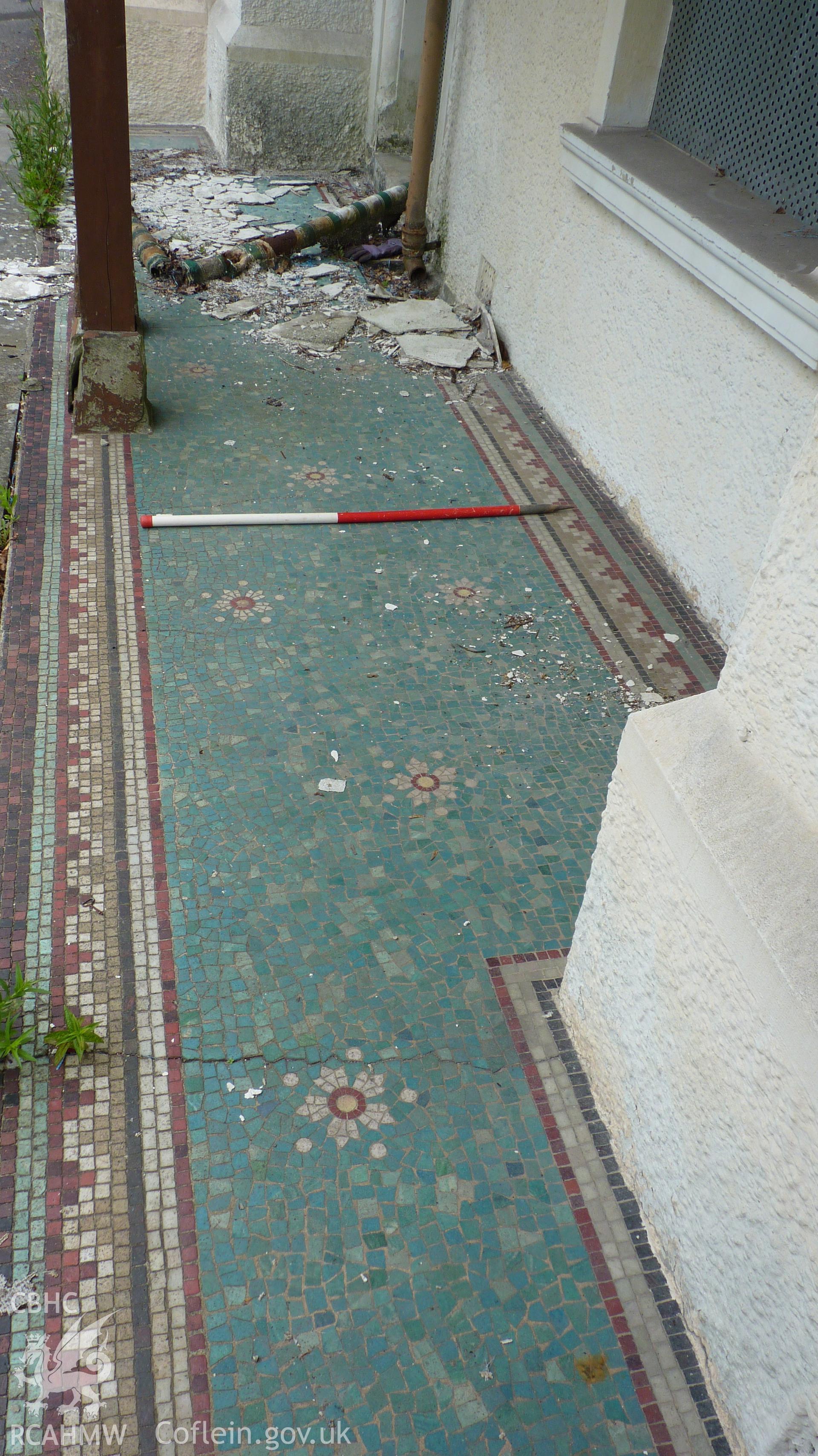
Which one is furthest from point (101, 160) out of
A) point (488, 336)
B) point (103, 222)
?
point (488, 336)

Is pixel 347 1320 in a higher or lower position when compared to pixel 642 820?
lower

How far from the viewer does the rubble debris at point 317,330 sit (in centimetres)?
666

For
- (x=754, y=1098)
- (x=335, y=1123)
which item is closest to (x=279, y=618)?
(x=335, y=1123)

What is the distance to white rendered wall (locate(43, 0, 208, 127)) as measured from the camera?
9180mm

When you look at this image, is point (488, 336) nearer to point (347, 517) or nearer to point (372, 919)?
point (347, 517)

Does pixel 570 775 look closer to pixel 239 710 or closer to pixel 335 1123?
pixel 239 710

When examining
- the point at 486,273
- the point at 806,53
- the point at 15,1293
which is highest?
the point at 806,53

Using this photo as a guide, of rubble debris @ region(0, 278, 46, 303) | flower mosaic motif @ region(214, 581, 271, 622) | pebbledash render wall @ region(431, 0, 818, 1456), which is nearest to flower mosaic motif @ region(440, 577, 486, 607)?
flower mosaic motif @ region(214, 581, 271, 622)

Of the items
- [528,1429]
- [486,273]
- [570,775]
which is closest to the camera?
[528,1429]

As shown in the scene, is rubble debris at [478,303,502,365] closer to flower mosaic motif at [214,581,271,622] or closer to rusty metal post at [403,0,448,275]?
rusty metal post at [403,0,448,275]

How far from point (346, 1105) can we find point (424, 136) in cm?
727

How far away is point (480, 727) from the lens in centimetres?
398

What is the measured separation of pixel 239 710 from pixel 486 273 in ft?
14.9

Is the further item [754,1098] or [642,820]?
[642,820]
